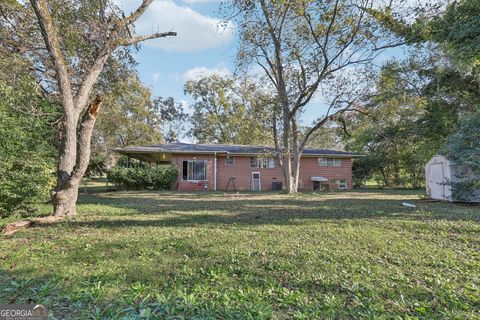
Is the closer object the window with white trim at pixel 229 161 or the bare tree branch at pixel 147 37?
the bare tree branch at pixel 147 37

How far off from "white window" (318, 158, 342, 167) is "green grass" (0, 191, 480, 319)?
14030 millimetres

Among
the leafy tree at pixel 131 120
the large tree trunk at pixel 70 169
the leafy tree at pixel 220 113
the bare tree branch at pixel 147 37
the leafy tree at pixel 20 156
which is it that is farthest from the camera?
the leafy tree at pixel 220 113

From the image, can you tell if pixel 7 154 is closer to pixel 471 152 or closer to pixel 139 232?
pixel 139 232

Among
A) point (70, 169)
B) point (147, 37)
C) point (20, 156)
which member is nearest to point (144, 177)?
point (70, 169)

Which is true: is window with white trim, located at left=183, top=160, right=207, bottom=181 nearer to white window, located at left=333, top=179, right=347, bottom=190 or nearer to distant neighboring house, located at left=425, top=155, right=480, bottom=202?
white window, located at left=333, top=179, right=347, bottom=190

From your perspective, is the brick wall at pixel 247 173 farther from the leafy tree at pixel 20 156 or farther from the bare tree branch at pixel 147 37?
the leafy tree at pixel 20 156

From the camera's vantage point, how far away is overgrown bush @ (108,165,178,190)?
1592 cm

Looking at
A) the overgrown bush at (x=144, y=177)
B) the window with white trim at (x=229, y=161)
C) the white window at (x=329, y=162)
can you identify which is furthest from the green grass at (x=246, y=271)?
the white window at (x=329, y=162)

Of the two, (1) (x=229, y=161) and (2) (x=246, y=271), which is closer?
(2) (x=246, y=271)

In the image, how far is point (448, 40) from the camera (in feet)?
23.7

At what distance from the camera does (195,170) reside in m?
17.2

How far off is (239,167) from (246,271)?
15.1 metres

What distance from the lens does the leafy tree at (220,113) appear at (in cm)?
2781

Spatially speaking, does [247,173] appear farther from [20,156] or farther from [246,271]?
[246,271]
